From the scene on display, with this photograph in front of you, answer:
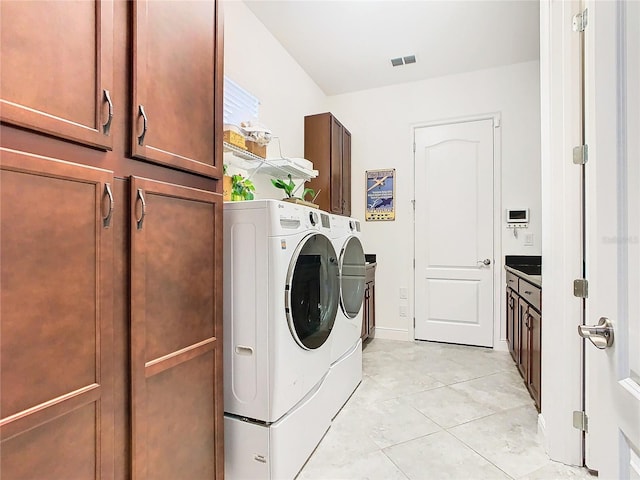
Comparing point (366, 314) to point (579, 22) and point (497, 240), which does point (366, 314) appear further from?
point (579, 22)

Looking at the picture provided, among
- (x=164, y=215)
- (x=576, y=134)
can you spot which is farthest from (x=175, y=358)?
(x=576, y=134)

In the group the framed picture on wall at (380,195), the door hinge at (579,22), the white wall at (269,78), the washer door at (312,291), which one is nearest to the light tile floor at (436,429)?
the washer door at (312,291)

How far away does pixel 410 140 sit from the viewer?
12.7 feet

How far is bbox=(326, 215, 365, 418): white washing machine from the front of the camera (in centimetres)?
213

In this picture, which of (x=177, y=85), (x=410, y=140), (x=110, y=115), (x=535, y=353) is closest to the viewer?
(x=110, y=115)

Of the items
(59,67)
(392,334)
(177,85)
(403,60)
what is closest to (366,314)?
(392,334)

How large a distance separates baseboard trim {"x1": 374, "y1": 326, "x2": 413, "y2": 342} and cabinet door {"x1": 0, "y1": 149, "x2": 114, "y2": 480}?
10.8 feet

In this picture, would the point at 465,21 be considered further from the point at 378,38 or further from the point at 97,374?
the point at 97,374

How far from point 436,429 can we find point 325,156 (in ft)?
8.31

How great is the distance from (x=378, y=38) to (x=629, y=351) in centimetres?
304

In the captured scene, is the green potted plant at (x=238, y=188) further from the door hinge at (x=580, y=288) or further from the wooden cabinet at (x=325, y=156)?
the door hinge at (x=580, y=288)

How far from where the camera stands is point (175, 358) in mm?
1166

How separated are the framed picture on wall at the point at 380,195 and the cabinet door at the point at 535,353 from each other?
1958 millimetres

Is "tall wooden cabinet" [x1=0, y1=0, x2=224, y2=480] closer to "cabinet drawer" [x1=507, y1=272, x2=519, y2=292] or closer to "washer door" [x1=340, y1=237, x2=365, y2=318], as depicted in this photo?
"washer door" [x1=340, y1=237, x2=365, y2=318]
